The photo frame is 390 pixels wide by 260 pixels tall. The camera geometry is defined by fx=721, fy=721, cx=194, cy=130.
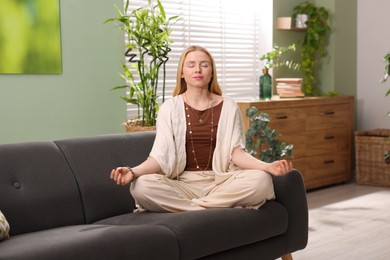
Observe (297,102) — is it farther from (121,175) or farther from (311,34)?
(121,175)

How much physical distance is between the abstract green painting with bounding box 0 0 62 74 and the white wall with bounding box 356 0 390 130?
3.63 meters

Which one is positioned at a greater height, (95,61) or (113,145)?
(95,61)

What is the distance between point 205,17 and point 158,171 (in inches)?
117

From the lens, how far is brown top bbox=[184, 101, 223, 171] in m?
3.65

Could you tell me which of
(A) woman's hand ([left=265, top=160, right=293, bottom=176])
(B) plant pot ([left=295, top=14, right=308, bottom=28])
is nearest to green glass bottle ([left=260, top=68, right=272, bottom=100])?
(B) plant pot ([left=295, top=14, right=308, bottom=28])

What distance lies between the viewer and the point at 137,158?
146 inches

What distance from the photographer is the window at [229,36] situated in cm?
595

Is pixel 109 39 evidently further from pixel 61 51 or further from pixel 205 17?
pixel 205 17

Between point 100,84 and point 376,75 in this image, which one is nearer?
point 100,84

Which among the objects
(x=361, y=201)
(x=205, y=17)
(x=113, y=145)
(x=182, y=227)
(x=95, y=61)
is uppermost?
(x=205, y=17)

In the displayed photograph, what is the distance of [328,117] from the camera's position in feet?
22.0

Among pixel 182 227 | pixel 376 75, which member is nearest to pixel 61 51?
Result: pixel 182 227

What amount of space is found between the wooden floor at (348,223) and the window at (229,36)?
1.24 meters

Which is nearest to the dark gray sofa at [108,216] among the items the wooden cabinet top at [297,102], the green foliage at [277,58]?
the wooden cabinet top at [297,102]
